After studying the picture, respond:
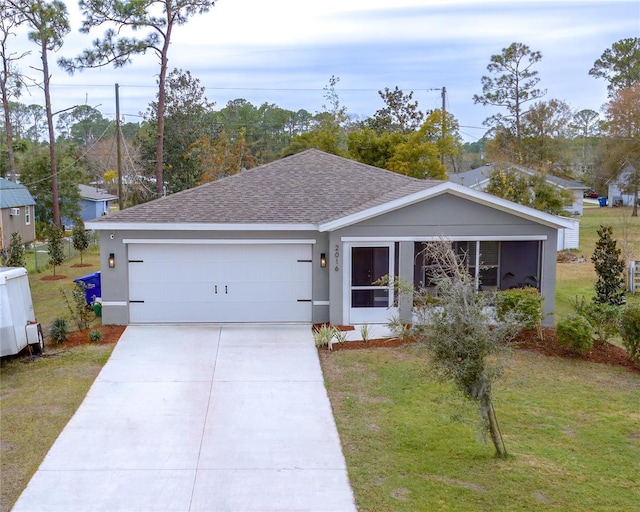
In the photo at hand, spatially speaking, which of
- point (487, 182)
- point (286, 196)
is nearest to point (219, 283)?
point (286, 196)

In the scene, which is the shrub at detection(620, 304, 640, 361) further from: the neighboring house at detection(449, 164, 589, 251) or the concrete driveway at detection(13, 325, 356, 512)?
the neighboring house at detection(449, 164, 589, 251)

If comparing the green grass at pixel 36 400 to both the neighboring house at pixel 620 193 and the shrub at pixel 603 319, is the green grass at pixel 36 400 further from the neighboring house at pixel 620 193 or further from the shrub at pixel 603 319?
the neighboring house at pixel 620 193

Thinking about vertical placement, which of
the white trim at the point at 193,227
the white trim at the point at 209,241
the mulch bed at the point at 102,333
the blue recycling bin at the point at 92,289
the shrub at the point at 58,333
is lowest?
the mulch bed at the point at 102,333

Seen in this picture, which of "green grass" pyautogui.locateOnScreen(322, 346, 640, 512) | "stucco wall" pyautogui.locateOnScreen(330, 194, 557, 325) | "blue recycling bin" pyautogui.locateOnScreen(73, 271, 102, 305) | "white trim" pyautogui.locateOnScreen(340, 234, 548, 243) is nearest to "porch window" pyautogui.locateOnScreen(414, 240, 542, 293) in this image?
"white trim" pyautogui.locateOnScreen(340, 234, 548, 243)

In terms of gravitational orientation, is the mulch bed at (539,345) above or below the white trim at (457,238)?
below

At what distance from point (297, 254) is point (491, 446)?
799cm

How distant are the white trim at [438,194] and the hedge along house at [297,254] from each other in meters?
0.03

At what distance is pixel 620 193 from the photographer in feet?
191

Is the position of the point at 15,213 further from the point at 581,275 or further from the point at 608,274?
the point at 608,274

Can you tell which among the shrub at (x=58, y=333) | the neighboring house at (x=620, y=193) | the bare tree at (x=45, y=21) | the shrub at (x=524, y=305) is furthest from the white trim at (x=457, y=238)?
the neighboring house at (x=620, y=193)

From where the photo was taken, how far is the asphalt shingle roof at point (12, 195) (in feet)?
109

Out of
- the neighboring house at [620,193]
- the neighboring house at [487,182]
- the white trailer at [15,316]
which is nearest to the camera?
the white trailer at [15,316]

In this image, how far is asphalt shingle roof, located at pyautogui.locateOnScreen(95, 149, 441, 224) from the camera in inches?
602

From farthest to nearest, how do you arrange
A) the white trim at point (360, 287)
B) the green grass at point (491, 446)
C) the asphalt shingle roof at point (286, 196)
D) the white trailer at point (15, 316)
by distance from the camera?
the asphalt shingle roof at point (286, 196) → the white trim at point (360, 287) → the white trailer at point (15, 316) → the green grass at point (491, 446)
